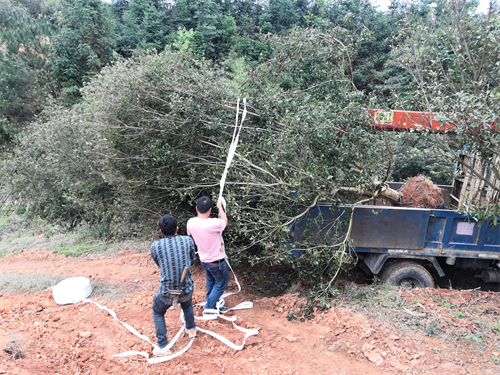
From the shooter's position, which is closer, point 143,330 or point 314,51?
point 143,330

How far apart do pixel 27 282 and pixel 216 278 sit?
3458 millimetres

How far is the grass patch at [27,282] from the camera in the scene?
210 inches

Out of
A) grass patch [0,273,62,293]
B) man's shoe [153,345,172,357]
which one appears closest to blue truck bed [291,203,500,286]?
man's shoe [153,345,172,357]

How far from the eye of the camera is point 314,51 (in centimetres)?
547

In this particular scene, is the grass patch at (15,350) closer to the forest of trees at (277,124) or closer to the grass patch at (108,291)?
the grass patch at (108,291)

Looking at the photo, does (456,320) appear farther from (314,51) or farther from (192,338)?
(314,51)

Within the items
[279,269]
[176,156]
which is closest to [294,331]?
[279,269]

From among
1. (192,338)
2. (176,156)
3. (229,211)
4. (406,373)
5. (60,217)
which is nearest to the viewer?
(406,373)

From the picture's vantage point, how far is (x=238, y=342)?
12.6ft

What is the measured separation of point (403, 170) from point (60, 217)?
13.4 m

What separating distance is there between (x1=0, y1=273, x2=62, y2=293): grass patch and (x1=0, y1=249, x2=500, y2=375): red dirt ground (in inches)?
19.5

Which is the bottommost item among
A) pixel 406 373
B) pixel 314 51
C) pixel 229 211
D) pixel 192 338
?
pixel 192 338

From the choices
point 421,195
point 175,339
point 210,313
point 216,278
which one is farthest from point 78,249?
point 421,195

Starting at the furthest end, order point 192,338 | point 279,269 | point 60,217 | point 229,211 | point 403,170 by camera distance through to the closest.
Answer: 1. point 403,170
2. point 60,217
3. point 279,269
4. point 229,211
5. point 192,338
